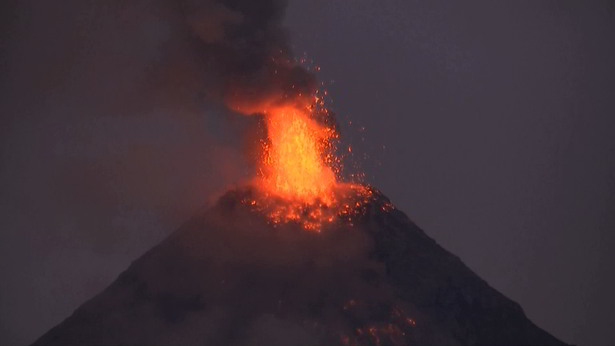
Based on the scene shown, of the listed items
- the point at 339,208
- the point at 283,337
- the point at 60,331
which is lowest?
the point at 60,331

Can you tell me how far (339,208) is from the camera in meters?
75.1

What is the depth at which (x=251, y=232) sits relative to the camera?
73.6m

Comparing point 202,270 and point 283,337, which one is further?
point 202,270

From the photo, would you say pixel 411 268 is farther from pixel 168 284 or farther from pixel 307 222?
pixel 168 284

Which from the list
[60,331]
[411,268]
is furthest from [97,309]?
Answer: [411,268]

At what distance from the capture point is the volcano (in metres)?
67.2

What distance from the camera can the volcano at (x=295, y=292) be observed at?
67.2 metres

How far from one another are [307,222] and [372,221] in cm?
388

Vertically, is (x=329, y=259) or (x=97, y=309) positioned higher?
(x=329, y=259)

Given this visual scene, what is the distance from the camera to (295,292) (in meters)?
69.6

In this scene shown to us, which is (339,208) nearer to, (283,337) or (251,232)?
(251,232)

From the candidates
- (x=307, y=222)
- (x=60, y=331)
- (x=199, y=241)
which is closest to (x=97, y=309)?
(x=60, y=331)

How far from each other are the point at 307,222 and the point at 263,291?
20.8ft

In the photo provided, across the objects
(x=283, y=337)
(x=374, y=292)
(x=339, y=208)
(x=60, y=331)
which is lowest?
(x=60, y=331)
